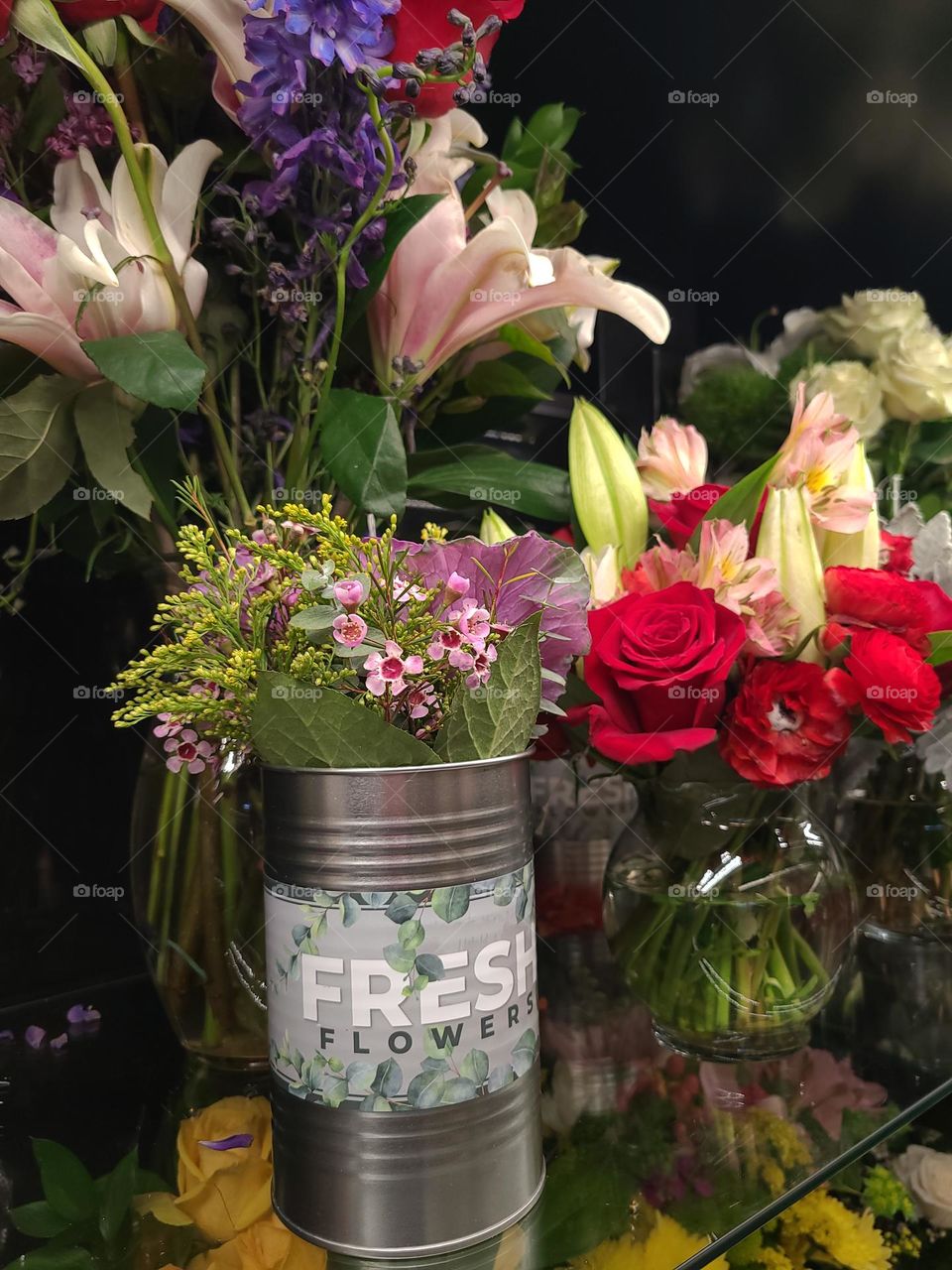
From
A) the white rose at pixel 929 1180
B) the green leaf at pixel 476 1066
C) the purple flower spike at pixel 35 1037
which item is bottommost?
the white rose at pixel 929 1180

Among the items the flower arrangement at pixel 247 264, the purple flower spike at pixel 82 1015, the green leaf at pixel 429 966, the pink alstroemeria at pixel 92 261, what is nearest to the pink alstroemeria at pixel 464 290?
the flower arrangement at pixel 247 264

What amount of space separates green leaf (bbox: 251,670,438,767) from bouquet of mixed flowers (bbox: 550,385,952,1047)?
0.47ft

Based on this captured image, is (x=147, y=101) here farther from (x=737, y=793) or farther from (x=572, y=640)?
(x=737, y=793)

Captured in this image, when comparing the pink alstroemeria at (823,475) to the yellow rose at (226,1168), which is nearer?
the yellow rose at (226,1168)

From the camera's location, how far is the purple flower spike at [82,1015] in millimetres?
675

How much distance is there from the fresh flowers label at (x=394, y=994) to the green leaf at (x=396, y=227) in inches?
13.4

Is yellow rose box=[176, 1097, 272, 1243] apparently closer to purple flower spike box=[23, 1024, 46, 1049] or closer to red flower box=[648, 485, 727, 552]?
purple flower spike box=[23, 1024, 46, 1049]

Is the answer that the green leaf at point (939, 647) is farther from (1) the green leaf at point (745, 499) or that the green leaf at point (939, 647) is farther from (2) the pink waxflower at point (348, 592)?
(2) the pink waxflower at point (348, 592)

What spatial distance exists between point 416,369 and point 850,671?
29 centimetres

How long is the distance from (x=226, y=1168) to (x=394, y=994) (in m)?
0.16

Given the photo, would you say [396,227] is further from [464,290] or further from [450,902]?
[450,902]

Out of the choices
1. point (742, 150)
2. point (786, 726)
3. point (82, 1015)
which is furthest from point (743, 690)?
point (742, 150)

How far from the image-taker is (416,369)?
612 mm

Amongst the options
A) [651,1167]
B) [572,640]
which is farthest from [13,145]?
[651,1167]
